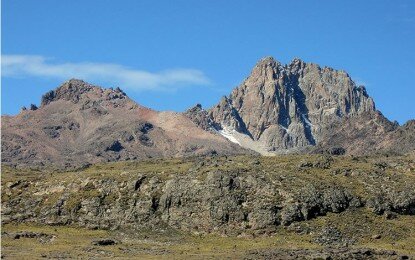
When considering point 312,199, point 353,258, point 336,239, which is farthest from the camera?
point 312,199

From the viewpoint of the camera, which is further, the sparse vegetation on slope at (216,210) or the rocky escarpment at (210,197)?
the rocky escarpment at (210,197)

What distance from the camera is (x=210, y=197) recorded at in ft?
493

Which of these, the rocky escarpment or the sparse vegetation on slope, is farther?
the rocky escarpment

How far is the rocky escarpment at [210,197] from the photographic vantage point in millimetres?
146500

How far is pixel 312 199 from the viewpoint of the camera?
149 m

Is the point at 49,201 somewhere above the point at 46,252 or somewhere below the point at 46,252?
above

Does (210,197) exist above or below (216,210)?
above

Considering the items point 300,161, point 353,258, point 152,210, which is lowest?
point 353,258

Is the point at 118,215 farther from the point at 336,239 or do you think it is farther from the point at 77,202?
the point at 336,239

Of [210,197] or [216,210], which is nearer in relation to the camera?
[216,210]

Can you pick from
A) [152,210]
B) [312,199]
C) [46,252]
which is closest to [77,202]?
→ [152,210]

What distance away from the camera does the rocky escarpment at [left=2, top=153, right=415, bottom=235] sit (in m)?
146

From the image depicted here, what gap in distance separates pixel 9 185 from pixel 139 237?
43134 millimetres

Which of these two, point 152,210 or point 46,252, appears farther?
point 152,210
